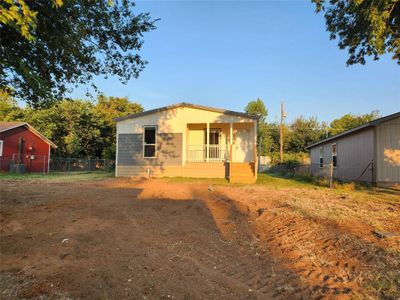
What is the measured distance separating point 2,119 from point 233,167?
110 feet

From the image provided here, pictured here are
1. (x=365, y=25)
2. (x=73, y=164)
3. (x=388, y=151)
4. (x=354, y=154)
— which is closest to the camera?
(x=365, y=25)

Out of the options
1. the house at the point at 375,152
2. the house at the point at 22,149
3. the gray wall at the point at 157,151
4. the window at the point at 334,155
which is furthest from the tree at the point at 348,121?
the house at the point at 22,149

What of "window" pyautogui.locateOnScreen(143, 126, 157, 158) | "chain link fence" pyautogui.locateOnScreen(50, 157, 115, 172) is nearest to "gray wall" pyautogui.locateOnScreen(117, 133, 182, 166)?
"window" pyautogui.locateOnScreen(143, 126, 157, 158)

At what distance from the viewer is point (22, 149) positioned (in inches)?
1093

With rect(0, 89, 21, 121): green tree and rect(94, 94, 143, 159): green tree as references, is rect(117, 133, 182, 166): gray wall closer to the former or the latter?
rect(94, 94, 143, 159): green tree

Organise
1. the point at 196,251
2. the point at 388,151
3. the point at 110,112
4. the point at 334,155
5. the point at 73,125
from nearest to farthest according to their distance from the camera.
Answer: the point at 196,251
the point at 388,151
the point at 334,155
the point at 73,125
the point at 110,112

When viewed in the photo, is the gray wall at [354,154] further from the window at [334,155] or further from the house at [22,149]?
the house at [22,149]

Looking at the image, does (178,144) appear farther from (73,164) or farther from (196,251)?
(73,164)

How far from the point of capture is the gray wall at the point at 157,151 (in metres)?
18.7

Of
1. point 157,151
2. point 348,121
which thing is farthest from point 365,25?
point 348,121

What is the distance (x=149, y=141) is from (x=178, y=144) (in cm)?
197

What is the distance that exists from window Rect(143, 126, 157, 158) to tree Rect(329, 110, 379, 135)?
35.3 m

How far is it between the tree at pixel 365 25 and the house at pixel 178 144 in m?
6.78

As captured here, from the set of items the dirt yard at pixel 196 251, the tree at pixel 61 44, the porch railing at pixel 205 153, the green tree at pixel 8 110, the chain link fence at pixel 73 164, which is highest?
the green tree at pixel 8 110
